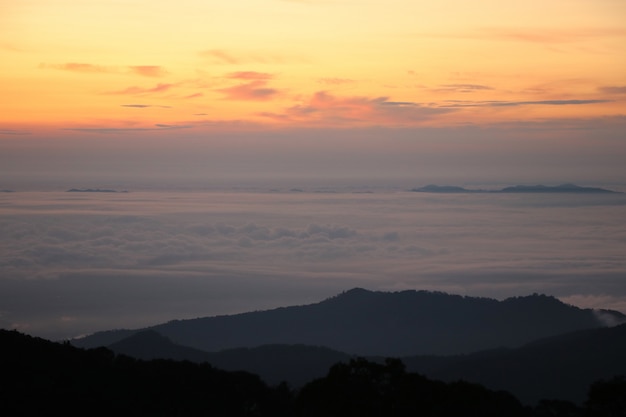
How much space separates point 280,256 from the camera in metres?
152

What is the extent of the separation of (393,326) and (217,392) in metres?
53.1

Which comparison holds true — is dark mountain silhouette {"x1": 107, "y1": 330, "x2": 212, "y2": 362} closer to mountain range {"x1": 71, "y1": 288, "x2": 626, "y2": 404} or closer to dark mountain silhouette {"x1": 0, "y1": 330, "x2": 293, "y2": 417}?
mountain range {"x1": 71, "y1": 288, "x2": 626, "y2": 404}

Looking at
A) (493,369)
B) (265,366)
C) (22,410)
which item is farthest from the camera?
(265,366)

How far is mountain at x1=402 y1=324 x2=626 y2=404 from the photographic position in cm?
4125

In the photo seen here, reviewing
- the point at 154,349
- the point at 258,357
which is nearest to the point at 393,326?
the point at 258,357

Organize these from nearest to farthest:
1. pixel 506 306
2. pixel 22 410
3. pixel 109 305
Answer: pixel 22 410 < pixel 506 306 < pixel 109 305

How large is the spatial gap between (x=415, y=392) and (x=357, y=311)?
6245 cm

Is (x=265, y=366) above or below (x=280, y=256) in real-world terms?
below

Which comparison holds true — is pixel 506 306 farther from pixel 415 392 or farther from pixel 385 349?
pixel 415 392

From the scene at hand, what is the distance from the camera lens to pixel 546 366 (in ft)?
146

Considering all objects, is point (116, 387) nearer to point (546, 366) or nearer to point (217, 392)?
point (217, 392)

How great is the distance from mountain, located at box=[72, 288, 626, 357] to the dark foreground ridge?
41035 millimetres

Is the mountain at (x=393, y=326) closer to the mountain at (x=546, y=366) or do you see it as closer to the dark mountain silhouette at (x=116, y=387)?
the mountain at (x=546, y=366)

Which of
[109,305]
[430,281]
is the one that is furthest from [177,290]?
[430,281]
